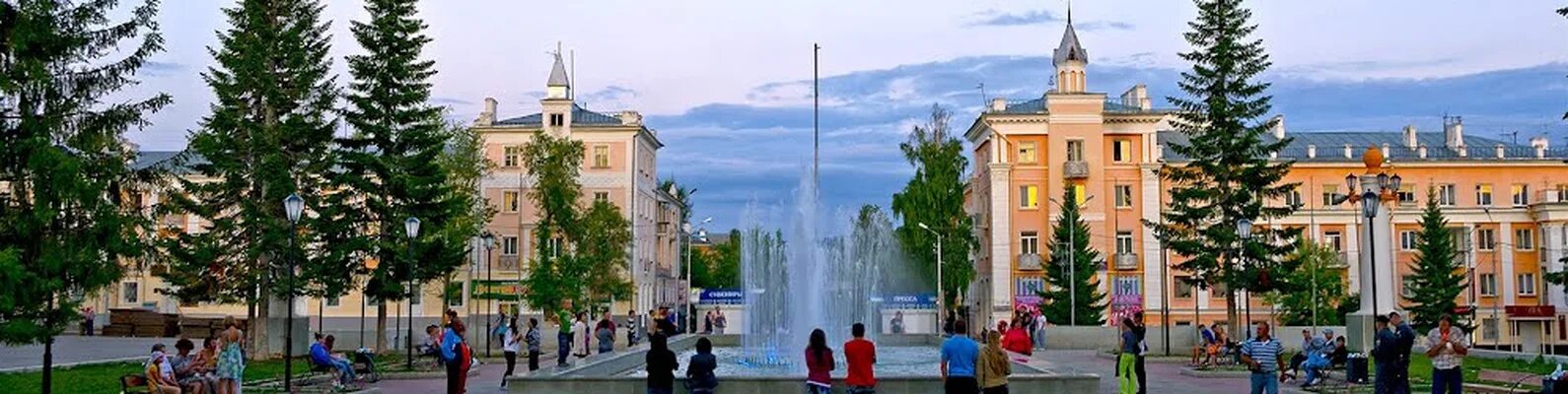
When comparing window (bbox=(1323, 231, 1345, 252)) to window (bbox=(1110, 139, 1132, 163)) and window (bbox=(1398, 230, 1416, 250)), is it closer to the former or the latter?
window (bbox=(1398, 230, 1416, 250))

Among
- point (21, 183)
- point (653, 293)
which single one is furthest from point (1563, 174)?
point (21, 183)

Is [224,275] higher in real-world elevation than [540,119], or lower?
lower

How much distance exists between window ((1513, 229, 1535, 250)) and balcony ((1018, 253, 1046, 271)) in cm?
2598

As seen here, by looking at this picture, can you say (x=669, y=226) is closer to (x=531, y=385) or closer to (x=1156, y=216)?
(x=1156, y=216)

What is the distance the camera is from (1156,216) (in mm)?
72688

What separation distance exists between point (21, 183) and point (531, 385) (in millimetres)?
8188

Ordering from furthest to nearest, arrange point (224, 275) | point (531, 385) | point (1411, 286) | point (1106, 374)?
point (1411, 286), point (224, 275), point (1106, 374), point (531, 385)

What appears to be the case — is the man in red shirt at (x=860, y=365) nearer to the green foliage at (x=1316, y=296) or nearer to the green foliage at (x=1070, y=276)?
the green foliage at (x=1070, y=276)

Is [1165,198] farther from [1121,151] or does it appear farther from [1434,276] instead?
[1434,276]

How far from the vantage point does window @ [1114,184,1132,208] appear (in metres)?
73.1

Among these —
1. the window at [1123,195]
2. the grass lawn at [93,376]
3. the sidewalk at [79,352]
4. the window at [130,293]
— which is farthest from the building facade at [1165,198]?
the window at [130,293]

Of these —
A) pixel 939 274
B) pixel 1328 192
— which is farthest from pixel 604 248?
pixel 1328 192

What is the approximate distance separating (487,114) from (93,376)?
5409 cm

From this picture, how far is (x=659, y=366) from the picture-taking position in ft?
57.4
